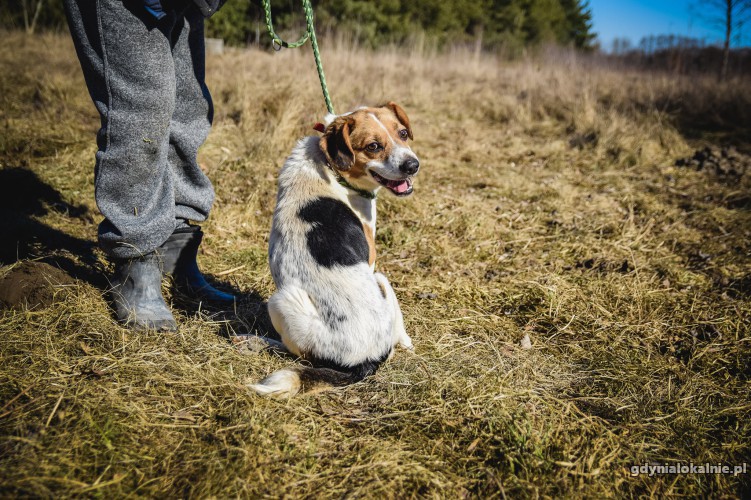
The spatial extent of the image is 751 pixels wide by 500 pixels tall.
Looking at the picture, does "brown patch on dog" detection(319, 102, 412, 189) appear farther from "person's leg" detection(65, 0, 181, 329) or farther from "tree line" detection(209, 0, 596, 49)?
"tree line" detection(209, 0, 596, 49)

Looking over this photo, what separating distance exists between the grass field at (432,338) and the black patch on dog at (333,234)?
639 mm

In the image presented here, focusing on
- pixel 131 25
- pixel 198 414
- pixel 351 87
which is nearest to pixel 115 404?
pixel 198 414

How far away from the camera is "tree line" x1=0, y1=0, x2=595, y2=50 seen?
14812mm

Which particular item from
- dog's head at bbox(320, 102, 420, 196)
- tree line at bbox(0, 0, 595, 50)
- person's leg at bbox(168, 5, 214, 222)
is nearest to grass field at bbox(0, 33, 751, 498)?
person's leg at bbox(168, 5, 214, 222)

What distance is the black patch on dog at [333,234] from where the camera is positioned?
226 cm

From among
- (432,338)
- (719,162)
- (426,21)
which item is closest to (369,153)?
(432,338)

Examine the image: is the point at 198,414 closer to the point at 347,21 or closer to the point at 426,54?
the point at 426,54

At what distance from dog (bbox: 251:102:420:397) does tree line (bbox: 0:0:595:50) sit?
290 inches

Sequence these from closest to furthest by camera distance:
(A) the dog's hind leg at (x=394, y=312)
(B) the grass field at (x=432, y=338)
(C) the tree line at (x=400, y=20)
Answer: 1. (B) the grass field at (x=432, y=338)
2. (A) the dog's hind leg at (x=394, y=312)
3. (C) the tree line at (x=400, y=20)

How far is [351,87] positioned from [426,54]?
637cm

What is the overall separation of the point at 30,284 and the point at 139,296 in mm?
624

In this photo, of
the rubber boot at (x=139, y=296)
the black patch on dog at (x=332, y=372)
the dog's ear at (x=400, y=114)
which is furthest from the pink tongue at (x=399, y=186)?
the rubber boot at (x=139, y=296)

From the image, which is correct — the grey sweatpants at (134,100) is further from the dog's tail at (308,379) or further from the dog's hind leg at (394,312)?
the dog's hind leg at (394,312)

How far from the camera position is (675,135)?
22.9 feet
